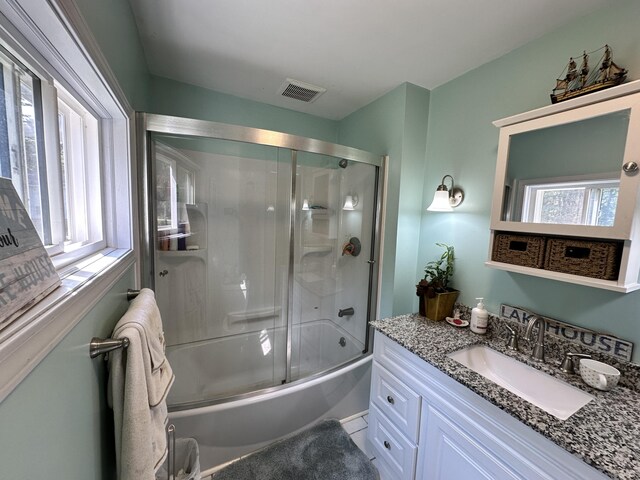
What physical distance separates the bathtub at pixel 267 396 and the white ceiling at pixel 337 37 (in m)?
1.96

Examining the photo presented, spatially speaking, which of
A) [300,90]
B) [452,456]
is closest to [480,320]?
[452,456]

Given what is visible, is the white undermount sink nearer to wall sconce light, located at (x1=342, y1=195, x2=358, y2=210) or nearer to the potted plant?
the potted plant

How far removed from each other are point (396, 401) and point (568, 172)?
138 cm

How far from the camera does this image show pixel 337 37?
1.33m

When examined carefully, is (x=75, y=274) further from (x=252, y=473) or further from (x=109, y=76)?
(x=252, y=473)

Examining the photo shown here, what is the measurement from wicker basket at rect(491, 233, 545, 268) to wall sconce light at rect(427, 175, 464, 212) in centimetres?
36

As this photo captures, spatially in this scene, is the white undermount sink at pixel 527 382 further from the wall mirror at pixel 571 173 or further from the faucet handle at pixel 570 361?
the wall mirror at pixel 571 173

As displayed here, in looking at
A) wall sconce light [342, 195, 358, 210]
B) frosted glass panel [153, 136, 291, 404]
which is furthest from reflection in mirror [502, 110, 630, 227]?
frosted glass panel [153, 136, 291, 404]

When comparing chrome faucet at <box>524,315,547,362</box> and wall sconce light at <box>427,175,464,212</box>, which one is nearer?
chrome faucet at <box>524,315,547,362</box>

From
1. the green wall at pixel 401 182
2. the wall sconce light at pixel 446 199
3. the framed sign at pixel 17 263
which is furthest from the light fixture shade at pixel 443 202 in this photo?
the framed sign at pixel 17 263

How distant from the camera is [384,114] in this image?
1911 mm

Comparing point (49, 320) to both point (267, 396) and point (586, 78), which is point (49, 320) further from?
point (586, 78)

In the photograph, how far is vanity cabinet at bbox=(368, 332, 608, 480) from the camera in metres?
0.80

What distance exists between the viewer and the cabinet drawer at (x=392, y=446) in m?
1.23
